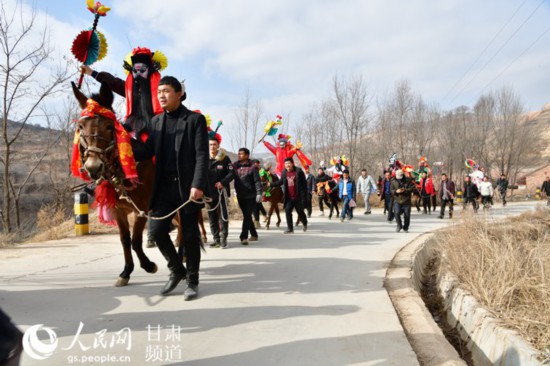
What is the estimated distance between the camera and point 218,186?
25.3ft


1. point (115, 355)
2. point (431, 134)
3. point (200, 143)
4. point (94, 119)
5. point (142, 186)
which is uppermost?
Answer: point (431, 134)

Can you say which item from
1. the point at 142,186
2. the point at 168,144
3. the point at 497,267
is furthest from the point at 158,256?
the point at 497,267

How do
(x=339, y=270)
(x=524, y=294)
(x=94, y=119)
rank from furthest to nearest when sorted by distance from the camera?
(x=339, y=270)
(x=94, y=119)
(x=524, y=294)

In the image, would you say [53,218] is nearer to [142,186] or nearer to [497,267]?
[142,186]

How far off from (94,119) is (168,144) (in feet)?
2.50

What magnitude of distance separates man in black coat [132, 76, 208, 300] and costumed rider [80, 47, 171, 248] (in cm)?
105

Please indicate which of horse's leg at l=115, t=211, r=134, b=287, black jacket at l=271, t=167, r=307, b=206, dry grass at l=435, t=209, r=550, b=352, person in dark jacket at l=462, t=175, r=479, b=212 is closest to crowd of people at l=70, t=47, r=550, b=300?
horse's leg at l=115, t=211, r=134, b=287

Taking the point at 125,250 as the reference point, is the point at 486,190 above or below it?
above

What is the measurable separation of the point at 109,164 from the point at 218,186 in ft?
12.4

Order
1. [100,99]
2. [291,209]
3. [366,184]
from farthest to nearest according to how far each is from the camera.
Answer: [366,184], [291,209], [100,99]

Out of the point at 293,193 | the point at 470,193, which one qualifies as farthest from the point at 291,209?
the point at 470,193

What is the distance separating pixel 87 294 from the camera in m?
4.16

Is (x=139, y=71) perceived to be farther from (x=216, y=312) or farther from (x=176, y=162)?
(x=216, y=312)

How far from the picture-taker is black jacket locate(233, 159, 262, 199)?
27.7 ft
